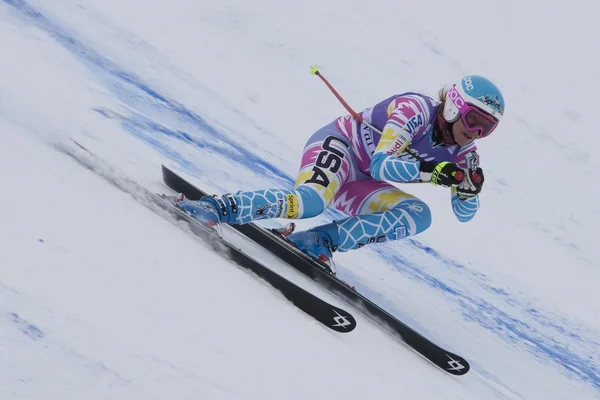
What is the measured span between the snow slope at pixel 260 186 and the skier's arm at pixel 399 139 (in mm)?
686

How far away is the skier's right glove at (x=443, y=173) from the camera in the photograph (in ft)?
12.8

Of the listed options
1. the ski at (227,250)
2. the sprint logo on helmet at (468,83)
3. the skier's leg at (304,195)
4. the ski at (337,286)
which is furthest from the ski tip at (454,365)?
the sprint logo on helmet at (468,83)

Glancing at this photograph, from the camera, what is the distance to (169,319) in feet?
8.67

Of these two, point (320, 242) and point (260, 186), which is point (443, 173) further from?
point (260, 186)

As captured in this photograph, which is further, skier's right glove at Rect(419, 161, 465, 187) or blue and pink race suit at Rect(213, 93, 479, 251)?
blue and pink race suit at Rect(213, 93, 479, 251)

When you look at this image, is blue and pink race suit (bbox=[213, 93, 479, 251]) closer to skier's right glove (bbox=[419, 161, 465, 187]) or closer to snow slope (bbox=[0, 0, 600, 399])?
skier's right glove (bbox=[419, 161, 465, 187])

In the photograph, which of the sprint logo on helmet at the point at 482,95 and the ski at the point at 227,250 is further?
the sprint logo on helmet at the point at 482,95

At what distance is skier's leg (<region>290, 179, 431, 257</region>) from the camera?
4.30m

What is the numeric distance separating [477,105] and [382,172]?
0.58 metres

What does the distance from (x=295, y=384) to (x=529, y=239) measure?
5.93 m

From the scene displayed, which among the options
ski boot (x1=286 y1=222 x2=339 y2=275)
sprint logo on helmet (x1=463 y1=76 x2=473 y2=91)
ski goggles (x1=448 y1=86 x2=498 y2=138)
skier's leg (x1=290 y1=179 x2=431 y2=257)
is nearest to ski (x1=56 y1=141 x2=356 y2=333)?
ski boot (x1=286 y1=222 x2=339 y2=275)

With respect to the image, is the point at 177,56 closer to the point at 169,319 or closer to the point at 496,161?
the point at 496,161

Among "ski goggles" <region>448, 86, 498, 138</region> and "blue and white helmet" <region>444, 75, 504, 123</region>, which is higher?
"blue and white helmet" <region>444, 75, 504, 123</region>

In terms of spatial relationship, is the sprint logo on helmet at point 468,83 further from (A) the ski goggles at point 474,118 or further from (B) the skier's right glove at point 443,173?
(B) the skier's right glove at point 443,173
